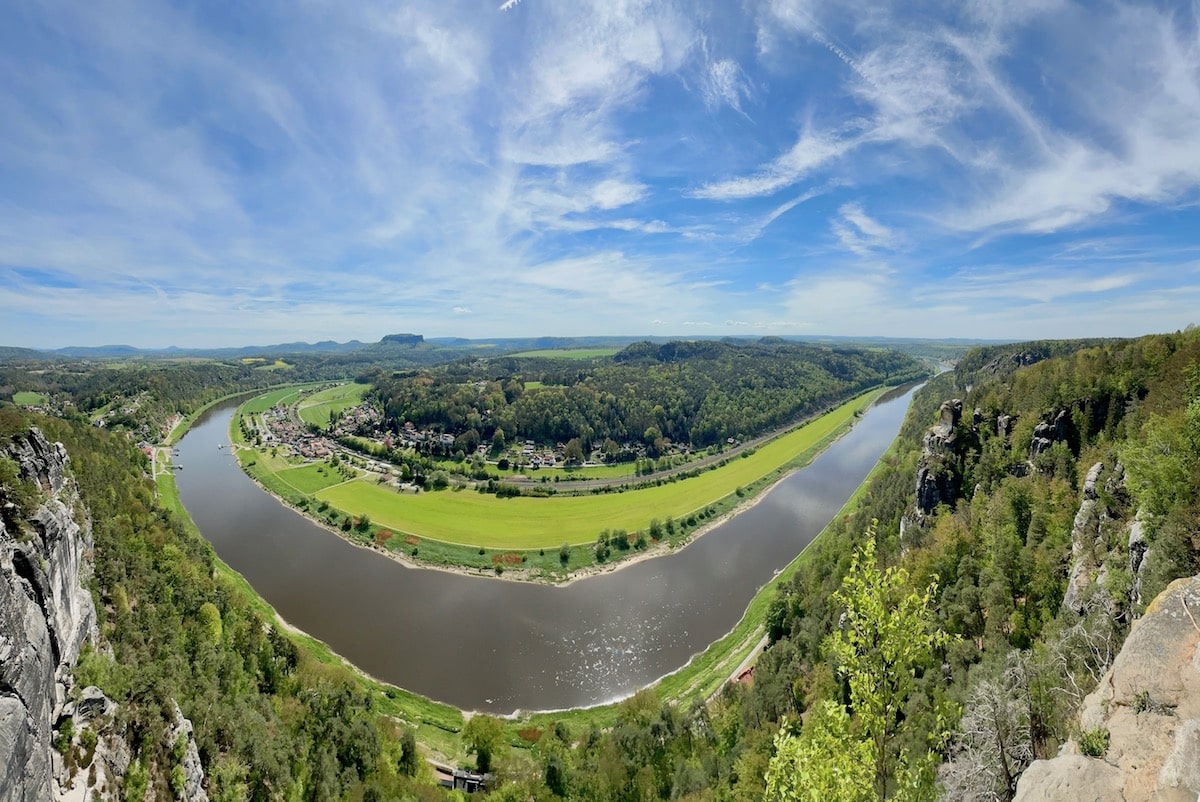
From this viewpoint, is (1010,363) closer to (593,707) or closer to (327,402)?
(593,707)

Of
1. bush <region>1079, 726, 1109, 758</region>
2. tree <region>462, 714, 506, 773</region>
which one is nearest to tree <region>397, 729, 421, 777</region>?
tree <region>462, 714, 506, 773</region>

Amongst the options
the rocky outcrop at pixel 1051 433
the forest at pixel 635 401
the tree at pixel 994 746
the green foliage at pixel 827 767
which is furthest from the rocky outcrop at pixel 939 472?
the forest at pixel 635 401

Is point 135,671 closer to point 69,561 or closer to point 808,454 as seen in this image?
point 69,561

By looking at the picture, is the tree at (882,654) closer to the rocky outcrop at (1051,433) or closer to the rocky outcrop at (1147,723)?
the rocky outcrop at (1147,723)

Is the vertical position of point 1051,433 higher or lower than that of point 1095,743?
higher

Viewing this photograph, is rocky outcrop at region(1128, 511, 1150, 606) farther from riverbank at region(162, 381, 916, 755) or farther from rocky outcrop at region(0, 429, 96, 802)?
rocky outcrop at region(0, 429, 96, 802)

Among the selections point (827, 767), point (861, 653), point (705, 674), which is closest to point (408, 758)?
point (705, 674)
